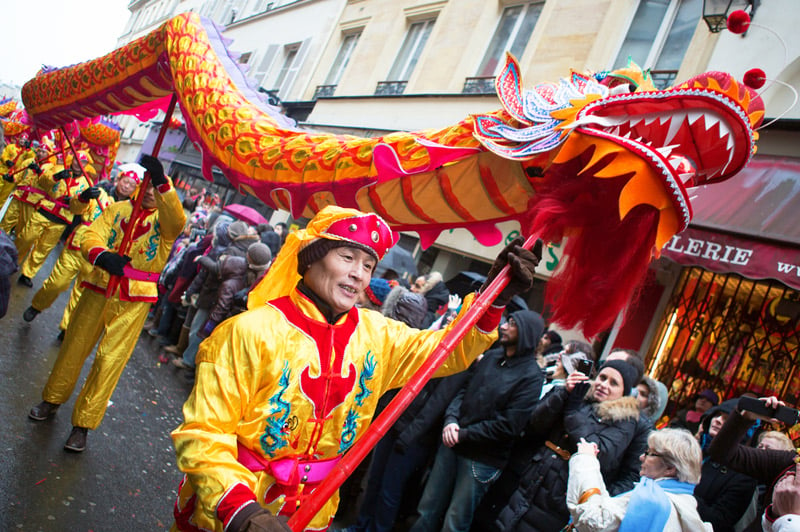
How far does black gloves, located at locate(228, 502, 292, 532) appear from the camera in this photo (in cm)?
147

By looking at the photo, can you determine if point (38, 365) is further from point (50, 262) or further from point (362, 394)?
point (50, 262)

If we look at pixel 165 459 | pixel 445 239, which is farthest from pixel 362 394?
pixel 445 239

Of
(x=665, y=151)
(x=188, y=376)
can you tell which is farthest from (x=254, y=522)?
(x=188, y=376)

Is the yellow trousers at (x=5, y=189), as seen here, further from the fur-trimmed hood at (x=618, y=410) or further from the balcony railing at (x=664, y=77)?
the balcony railing at (x=664, y=77)

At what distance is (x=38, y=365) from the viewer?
15.5 ft

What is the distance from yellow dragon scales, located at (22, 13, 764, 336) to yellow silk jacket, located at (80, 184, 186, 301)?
0.51 meters

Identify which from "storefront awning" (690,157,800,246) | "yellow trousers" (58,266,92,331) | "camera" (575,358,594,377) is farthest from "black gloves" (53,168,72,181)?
"storefront awning" (690,157,800,246)

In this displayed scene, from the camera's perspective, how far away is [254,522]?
58.0 inches

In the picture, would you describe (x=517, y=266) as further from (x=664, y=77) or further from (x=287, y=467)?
(x=664, y=77)

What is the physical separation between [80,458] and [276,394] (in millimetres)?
2459

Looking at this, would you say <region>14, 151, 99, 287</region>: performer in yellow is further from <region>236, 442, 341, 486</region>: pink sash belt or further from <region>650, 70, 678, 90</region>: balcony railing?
<region>650, 70, 678, 90</region>: balcony railing

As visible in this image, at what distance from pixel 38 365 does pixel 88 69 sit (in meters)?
2.50

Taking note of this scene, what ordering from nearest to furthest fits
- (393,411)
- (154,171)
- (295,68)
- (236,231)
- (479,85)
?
(393,411)
(154,171)
(236,231)
(479,85)
(295,68)

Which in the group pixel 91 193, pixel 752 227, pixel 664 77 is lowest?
pixel 91 193
